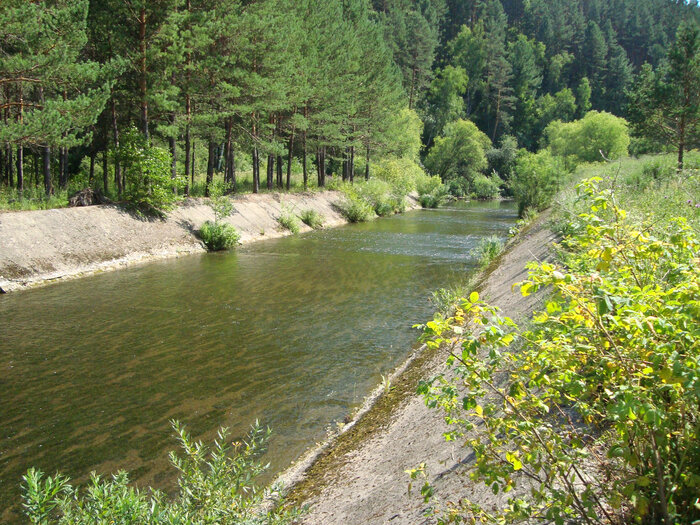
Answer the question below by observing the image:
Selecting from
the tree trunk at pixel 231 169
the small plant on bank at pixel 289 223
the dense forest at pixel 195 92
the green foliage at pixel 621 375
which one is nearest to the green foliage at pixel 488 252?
the dense forest at pixel 195 92

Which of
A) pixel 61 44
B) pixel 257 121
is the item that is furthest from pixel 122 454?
pixel 257 121

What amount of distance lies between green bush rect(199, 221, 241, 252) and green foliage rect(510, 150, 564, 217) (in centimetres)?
2046

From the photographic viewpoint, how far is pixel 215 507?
364 cm

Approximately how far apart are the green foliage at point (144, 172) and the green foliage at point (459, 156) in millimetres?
58523

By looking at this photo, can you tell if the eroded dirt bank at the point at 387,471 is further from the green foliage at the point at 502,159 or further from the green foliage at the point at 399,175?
the green foliage at the point at 502,159

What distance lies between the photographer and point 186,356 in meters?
9.79

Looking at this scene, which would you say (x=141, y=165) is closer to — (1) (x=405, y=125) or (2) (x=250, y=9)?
(2) (x=250, y=9)

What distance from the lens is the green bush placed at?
23.7 m

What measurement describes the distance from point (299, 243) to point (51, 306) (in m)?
14.4

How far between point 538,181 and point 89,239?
90.9ft

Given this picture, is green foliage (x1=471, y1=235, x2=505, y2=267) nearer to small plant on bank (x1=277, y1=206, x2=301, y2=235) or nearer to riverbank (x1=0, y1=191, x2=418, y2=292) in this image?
riverbank (x1=0, y1=191, x2=418, y2=292)

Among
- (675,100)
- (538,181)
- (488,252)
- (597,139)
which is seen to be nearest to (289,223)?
(488,252)

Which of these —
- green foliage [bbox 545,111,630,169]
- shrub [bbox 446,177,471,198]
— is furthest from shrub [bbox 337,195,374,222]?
shrub [bbox 446,177,471,198]

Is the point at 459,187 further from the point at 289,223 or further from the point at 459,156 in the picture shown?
the point at 289,223
